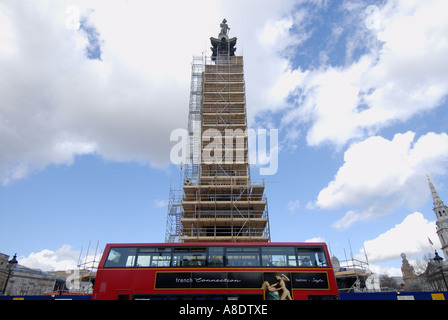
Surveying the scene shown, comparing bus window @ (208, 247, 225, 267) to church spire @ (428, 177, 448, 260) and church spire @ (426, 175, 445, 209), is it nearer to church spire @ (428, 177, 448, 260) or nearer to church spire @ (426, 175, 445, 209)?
church spire @ (428, 177, 448, 260)

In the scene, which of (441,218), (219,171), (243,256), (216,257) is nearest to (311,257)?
(243,256)

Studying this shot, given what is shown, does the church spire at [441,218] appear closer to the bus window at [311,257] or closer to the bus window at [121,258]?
the bus window at [311,257]

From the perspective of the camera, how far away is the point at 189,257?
1230 centimetres

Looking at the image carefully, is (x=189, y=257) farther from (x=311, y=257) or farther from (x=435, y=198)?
(x=435, y=198)

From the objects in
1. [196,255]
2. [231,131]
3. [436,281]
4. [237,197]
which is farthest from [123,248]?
[436,281]

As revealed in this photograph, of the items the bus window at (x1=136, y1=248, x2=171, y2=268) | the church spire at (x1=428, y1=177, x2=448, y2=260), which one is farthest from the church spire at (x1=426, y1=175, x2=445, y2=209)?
the bus window at (x1=136, y1=248, x2=171, y2=268)

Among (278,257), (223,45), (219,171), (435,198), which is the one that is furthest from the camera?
(435,198)

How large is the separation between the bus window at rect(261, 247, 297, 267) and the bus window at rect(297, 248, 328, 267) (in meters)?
0.31

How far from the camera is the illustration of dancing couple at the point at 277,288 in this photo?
449 inches

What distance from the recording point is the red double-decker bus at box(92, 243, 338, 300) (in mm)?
11531

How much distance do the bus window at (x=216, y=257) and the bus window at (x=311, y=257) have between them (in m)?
3.52

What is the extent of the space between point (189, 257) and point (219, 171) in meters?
19.7
